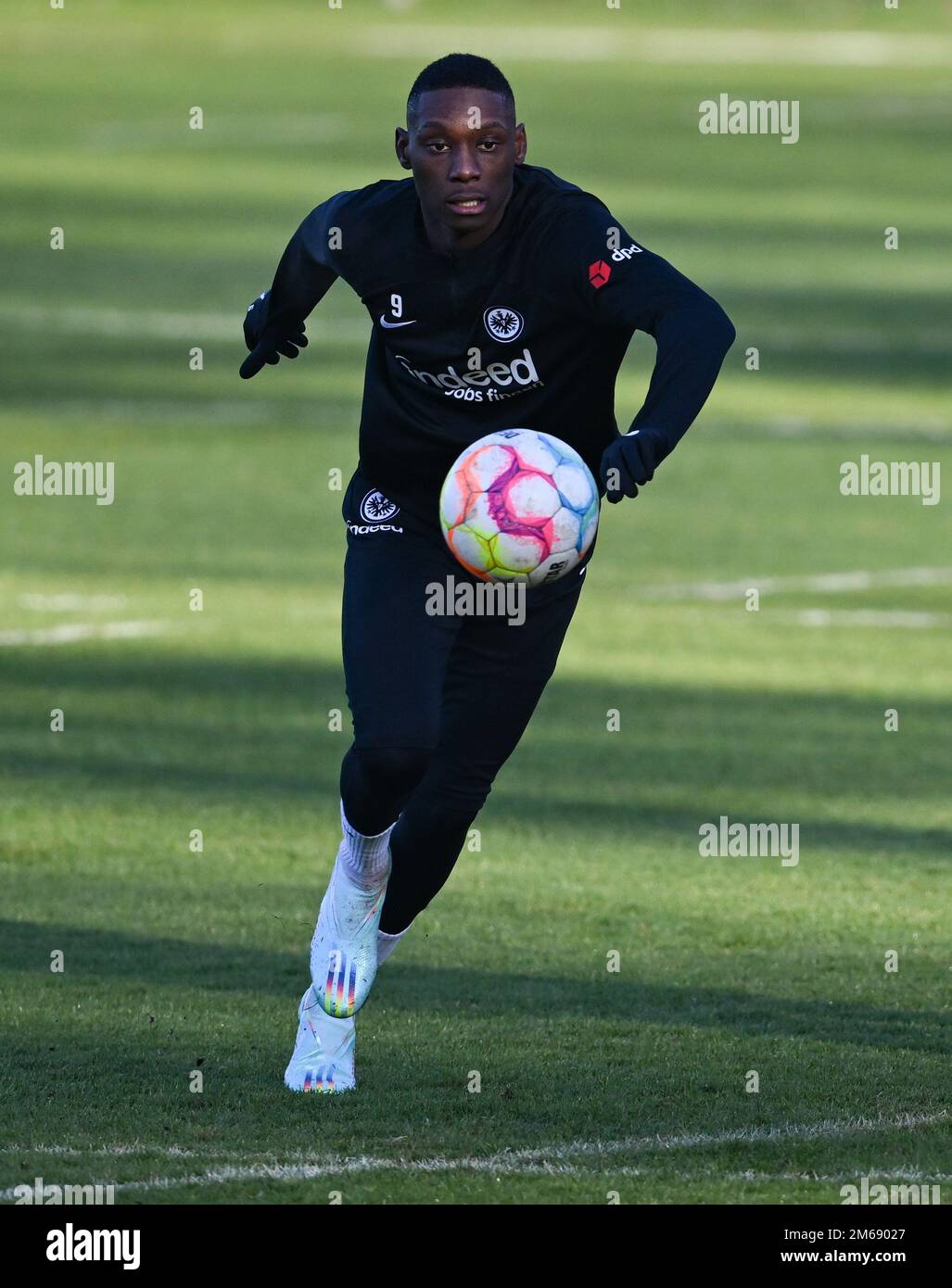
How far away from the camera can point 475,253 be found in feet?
22.0

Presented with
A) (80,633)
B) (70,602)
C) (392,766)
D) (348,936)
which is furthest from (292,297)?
(70,602)

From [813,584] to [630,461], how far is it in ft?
32.6

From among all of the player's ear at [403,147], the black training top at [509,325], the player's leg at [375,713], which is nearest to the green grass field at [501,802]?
the player's leg at [375,713]

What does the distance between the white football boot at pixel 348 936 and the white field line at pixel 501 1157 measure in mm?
762

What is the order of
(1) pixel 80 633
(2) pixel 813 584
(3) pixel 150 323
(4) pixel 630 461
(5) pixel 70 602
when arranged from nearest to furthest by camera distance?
(4) pixel 630 461, (1) pixel 80 633, (5) pixel 70 602, (2) pixel 813 584, (3) pixel 150 323

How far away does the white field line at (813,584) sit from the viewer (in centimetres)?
1546

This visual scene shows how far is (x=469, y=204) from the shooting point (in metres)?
6.55

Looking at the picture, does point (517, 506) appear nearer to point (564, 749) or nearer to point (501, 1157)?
point (501, 1157)

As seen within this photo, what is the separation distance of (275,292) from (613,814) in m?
3.70

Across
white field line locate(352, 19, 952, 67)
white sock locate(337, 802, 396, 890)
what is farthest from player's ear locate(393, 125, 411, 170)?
white field line locate(352, 19, 952, 67)

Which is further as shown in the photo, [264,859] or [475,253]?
[264,859]
